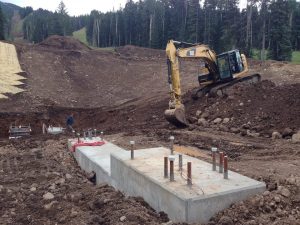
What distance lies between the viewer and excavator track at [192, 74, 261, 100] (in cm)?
2003

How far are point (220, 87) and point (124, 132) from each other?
5.82 m

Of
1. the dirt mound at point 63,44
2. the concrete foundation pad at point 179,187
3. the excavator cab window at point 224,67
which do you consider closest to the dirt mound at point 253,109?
the excavator cab window at point 224,67

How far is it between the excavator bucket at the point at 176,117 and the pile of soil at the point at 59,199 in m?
4.83

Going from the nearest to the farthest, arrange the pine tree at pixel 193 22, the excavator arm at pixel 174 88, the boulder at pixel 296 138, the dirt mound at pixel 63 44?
1. the boulder at pixel 296 138
2. the excavator arm at pixel 174 88
3. the dirt mound at pixel 63 44
4. the pine tree at pixel 193 22

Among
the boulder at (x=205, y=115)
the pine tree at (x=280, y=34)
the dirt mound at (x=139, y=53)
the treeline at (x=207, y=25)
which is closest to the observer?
the boulder at (x=205, y=115)

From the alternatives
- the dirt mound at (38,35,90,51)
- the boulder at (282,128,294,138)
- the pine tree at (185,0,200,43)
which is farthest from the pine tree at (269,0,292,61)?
the boulder at (282,128,294,138)

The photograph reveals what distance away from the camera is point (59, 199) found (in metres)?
8.63

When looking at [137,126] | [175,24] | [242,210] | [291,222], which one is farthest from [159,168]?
[175,24]

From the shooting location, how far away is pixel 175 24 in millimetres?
61469

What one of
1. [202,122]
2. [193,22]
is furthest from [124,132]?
[193,22]

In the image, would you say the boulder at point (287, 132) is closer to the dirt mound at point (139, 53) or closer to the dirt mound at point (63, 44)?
the dirt mound at point (139, 53)

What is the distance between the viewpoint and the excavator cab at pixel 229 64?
20.0 metres

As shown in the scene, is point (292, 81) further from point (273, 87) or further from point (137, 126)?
point (137, 126)

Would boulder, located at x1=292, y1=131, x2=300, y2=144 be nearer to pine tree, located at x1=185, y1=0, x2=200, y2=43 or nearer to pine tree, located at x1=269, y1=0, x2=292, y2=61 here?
pine tree, located at x1=269, y1=0, x2=292, y2=61
